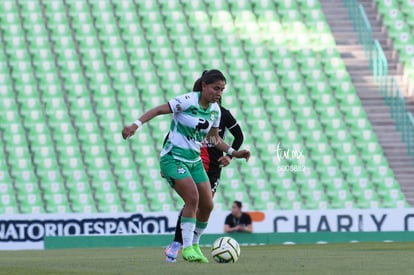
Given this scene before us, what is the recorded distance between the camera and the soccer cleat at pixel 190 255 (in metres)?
11.4

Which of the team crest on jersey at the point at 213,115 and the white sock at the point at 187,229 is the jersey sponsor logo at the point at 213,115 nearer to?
the team crest on jersey at the point at 213,115

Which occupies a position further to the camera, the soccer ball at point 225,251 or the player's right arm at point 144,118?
the soccer ball at point 225,251

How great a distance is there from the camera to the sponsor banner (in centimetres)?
2058

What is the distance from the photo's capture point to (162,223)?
816 inches

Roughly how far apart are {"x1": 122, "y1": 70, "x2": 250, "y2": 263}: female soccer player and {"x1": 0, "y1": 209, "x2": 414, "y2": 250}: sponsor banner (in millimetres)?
9164

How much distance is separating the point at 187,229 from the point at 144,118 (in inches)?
51.9

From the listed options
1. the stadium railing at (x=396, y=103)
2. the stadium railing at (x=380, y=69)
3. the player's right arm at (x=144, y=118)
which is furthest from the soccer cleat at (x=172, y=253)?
the stadium railing at (x=380, y=69)

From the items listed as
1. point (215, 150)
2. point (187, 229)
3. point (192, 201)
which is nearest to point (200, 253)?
point (187, 229)

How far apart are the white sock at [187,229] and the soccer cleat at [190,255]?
0.04 metres

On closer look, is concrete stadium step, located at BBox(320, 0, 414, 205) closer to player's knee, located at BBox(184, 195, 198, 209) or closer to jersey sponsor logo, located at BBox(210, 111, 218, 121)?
jersey sponsor logo, located at BBox(210, 111, 218, 121)

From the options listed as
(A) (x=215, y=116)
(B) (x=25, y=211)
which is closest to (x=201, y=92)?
(A) (x=215, y=116)

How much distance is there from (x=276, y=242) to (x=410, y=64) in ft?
25.1

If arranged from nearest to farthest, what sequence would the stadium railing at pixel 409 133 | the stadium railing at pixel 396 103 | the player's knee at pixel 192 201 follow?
1. the player's knee at pixel 192 201
2. the stadium railing at pixel 409 133
3. the stadium railing at pixel 396 103

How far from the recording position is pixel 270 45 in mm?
26438
